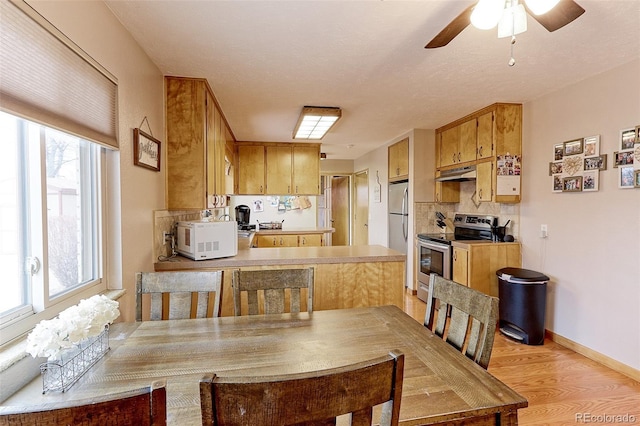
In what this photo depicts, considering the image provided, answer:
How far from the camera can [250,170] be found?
5074 millimetres

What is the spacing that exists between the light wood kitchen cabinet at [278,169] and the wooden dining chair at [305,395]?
4584mm

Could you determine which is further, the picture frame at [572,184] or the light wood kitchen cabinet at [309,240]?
the light wood kitchen cabinet at [309,240]

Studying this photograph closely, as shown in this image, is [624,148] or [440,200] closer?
[624,148]

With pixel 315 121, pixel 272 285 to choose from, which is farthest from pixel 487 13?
pixel 315 121

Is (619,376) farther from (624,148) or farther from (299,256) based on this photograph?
(299,256)

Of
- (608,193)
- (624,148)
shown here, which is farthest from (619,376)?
(624,148)

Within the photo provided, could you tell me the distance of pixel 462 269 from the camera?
3381 mm

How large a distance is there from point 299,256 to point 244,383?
2.00 meters

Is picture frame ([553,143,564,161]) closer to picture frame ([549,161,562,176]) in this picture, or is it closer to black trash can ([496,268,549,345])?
picture frame ([549,161,562,176])

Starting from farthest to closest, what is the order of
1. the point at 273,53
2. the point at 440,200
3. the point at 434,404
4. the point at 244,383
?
the point at 440,200 → the point at 273,53 → the point at 434,404 → the point at 244,383

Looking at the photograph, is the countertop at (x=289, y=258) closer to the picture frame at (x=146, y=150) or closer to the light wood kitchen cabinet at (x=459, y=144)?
the picture frame at (x=146, y=150)

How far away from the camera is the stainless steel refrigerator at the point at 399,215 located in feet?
15.2

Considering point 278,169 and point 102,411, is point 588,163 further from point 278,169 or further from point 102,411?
point 278,169

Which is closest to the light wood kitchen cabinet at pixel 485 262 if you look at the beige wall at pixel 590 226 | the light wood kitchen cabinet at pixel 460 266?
the light wood kitchen cabinet at pixel 460 266
